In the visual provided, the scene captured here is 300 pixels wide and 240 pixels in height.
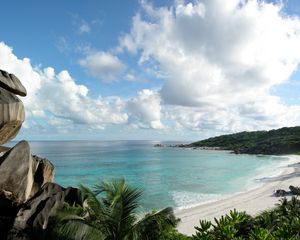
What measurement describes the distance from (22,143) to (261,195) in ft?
109

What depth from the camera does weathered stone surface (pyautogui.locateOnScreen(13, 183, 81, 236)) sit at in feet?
37.4

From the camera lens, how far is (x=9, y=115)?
13547mm

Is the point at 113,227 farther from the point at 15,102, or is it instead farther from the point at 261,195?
the point at 261,195

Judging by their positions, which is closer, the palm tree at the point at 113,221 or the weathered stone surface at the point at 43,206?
the palm tree at the point at 113,221

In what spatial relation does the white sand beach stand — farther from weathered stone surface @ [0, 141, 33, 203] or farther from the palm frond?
the palm frond

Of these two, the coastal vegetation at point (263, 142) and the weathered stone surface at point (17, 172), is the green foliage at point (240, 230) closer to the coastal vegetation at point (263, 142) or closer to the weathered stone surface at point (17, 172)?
the weathered stone surface at point (17, 172)

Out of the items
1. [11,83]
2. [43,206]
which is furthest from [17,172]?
[11,83]

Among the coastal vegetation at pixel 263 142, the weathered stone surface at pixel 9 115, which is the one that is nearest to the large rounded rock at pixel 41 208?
the weathered stone surface at pixel 9 115

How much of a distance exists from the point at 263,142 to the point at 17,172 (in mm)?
137780

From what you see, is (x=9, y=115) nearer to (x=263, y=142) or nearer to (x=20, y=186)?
(x=20, y=186)

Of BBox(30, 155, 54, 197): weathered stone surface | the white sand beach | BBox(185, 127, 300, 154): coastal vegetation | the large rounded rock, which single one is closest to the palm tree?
the large rounded rock

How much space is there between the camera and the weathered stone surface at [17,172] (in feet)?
42.8

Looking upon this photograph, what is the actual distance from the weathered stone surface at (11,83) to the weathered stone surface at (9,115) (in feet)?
1.74

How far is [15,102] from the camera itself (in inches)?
547
